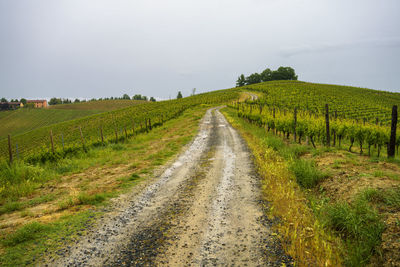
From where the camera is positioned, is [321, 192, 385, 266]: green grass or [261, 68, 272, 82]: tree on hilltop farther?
[261, 68, 272, 82]: tree on hilltop

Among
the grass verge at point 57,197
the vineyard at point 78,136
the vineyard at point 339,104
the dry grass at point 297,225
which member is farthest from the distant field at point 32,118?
the dry grass at point 297,225

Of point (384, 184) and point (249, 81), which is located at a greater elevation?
point (249, 81)

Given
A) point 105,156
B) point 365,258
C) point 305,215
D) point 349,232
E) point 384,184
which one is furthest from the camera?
point 105,156

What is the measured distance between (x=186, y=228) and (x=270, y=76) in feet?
469

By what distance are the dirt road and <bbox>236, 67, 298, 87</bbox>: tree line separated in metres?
138

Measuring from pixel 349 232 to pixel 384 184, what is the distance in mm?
2438

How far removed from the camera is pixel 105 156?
→ 45.8 ft

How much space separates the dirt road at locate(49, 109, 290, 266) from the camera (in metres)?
4.30

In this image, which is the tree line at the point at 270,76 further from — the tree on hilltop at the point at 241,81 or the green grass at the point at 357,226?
the green grass at the point at 357,226

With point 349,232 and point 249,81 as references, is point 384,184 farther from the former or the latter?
point 249,81

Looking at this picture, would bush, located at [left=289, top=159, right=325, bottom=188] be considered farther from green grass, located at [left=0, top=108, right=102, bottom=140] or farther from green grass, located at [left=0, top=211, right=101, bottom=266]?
green grass, located at [left=0, top=108, right=102, bottom=140]

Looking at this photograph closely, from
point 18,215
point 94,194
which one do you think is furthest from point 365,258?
point 18,215

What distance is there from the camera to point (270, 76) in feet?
447

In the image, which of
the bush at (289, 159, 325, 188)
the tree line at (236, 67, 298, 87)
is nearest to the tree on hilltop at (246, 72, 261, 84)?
the tree line at (236, 67, 298, 87)
